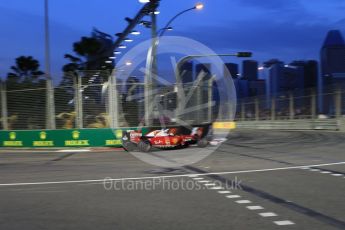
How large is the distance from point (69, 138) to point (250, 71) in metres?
41.4

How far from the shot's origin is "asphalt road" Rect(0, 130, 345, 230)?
6.84 metres

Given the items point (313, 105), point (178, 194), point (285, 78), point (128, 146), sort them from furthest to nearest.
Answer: point (285, 78)
point (313, 105)
point (128, 146)
point (178, 194)

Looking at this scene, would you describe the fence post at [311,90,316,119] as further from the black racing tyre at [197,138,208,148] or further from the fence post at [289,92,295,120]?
the black racing tyre at [197,138,208,148]

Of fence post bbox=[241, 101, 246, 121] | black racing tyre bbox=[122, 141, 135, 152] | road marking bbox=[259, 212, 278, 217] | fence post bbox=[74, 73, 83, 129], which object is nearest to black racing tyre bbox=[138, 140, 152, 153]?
black racing tyre bbox=[122, 141, 135, 152]

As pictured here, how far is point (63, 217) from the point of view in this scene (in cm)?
722

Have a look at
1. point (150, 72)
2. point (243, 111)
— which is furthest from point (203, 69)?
point (243, 111)

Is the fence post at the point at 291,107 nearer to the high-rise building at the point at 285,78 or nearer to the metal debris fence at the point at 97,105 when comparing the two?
the high-rise building at the point at 285,78

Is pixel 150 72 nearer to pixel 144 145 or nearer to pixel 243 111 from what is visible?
pixel 144 145

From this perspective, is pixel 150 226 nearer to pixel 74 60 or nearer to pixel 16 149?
pixel 16 149

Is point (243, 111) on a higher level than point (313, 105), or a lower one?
lower

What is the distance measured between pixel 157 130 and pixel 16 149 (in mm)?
7029

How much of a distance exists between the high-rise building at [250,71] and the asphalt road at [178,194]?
41165 mm

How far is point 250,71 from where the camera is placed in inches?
2366

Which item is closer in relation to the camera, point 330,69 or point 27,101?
point 27,101
